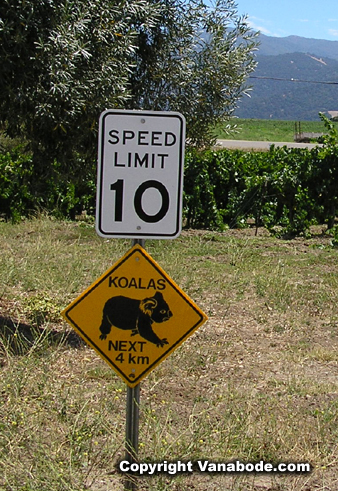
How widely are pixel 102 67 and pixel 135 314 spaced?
9.87 ft

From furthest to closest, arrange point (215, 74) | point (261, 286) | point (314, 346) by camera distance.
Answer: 1. point (261, 286)
2. point (215, 74)
3. point (314, 346)

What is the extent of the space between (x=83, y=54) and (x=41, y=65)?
366 millimetres

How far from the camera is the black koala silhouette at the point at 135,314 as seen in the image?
143 inches

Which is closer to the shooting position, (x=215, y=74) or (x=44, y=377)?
(x=44, y=377)

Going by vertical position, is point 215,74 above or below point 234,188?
above

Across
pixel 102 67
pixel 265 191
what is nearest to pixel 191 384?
pixel 102 67

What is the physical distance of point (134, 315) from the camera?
12.0ft

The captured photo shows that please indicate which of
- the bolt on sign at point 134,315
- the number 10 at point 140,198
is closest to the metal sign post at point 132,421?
the bolt on sign at point 134,315

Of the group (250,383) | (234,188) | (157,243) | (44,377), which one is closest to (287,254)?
(157,243)

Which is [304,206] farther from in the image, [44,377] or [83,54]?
[44,377]

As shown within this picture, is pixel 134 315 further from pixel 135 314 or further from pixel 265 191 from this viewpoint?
pixel 265 191

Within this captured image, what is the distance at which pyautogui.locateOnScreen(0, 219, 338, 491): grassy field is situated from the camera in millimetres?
3885

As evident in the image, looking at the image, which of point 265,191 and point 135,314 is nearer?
point 135,314

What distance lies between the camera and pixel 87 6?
5.71m
